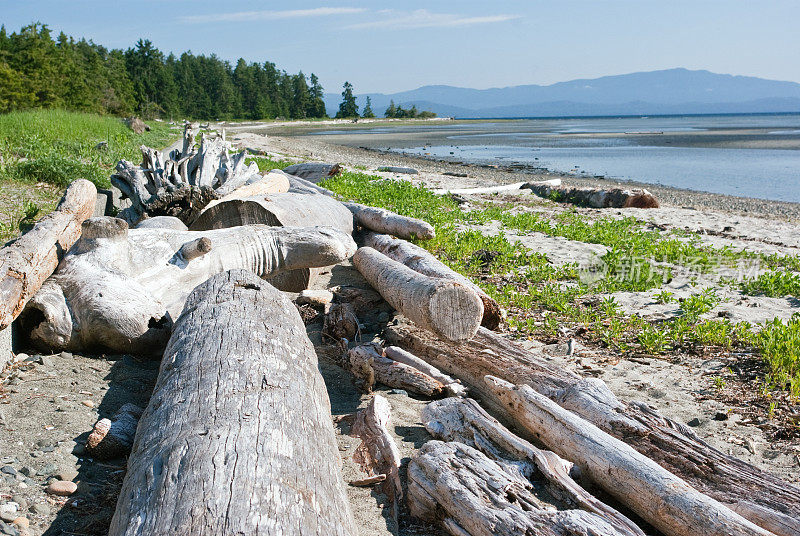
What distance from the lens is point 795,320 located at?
17.9 ft

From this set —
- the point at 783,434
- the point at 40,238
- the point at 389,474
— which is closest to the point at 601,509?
the point at 389,474

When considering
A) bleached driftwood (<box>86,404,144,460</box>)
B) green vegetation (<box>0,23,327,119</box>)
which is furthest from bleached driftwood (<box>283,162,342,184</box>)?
green vegetation (<box>0,23,327,119</box>)

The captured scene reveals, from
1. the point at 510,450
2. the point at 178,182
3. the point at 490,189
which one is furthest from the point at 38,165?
the point at 490,189

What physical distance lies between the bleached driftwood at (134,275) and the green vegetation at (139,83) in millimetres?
27604

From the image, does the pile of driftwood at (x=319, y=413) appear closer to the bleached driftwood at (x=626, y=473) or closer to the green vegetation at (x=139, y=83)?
the bleached driftwood at (x=626, y=473)

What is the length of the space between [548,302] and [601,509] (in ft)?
13.0

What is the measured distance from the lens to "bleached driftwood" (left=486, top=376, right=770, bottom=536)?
2574 mm

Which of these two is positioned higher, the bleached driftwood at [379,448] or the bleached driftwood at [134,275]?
the bleached driftwood at [134,275]

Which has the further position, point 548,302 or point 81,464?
point 548,302

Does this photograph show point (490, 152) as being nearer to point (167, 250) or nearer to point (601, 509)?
point (167, 250)

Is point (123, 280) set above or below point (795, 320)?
above

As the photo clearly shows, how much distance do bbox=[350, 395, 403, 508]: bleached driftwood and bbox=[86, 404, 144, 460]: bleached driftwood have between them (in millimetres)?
1379

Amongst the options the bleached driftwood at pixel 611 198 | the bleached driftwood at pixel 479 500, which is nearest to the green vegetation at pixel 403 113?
the bleached driftwood at pixel 611 198

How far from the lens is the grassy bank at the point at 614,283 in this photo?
5309 mm
